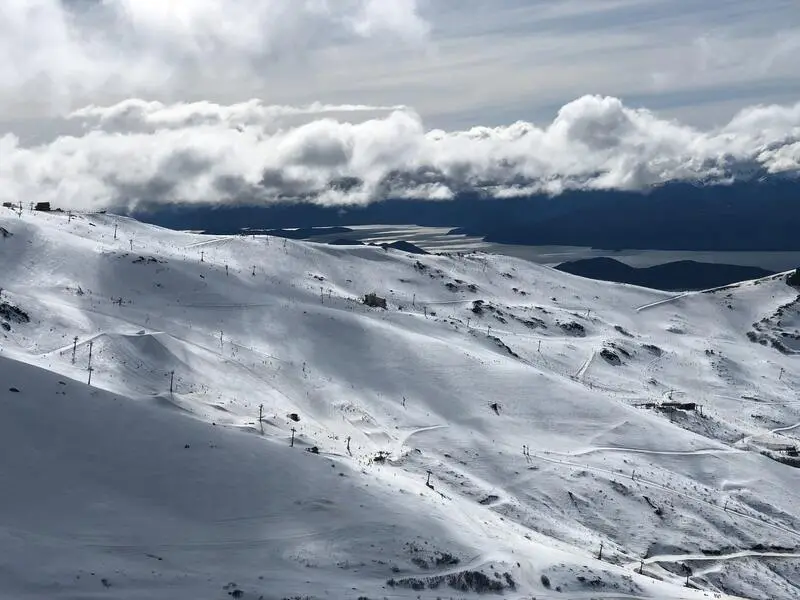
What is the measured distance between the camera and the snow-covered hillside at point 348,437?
3641 centimetres

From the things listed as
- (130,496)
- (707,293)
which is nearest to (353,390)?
(130,496)

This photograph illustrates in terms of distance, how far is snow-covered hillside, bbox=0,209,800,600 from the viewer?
3641cm

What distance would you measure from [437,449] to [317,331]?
81.3 feet

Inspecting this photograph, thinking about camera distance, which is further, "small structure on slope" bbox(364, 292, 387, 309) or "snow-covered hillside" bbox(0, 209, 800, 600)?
"small structure on slope" bbox(364, 292, 387, 309)

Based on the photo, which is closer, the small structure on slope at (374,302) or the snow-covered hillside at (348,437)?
the snow-covered hillside at (348,437)

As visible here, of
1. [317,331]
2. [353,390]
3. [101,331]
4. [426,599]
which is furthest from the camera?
[317,331]

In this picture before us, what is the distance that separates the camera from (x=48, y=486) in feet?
124

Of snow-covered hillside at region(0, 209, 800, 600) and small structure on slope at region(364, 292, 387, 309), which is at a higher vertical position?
small structure on slope at region(364, 292, 387, 309)

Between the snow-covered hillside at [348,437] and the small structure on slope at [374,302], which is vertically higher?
the small structure on slope at [374,302]

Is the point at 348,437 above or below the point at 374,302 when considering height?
below

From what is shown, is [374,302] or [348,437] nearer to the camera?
[348,437]

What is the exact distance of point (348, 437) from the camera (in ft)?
203

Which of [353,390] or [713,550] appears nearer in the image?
[713,550]

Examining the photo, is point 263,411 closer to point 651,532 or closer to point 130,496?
point 130,496
